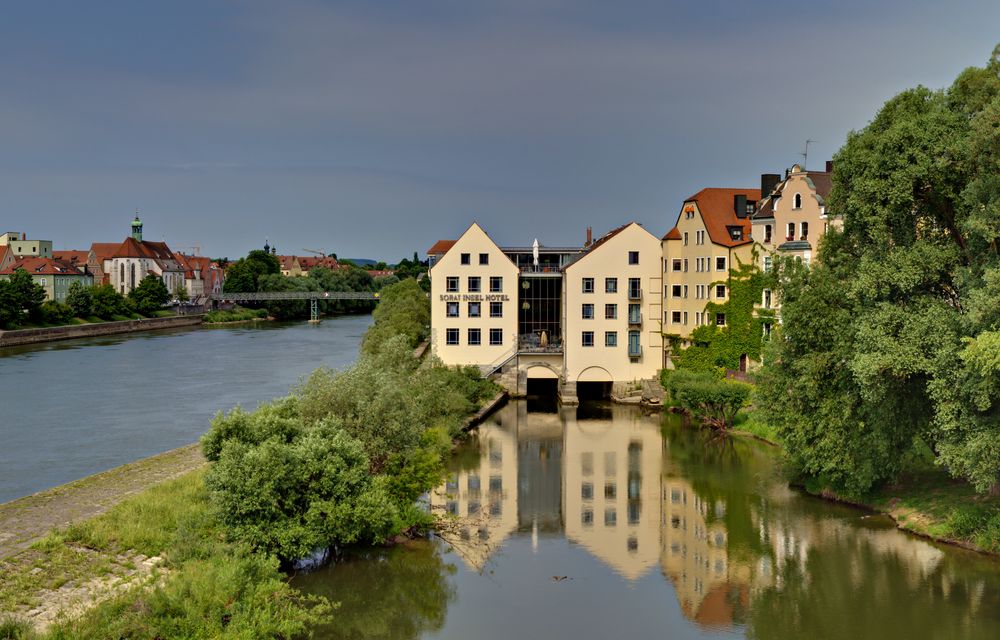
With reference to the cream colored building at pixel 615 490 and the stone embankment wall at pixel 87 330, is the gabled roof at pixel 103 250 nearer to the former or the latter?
the stone embankment wall at pixel 87 330

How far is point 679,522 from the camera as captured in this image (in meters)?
24.9

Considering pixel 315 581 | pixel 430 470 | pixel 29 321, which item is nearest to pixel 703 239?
pixel 430 470

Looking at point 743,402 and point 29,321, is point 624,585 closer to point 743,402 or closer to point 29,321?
point 743,402

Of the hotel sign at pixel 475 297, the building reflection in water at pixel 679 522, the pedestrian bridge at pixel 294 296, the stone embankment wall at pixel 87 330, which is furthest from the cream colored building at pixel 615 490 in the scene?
the pedestrian bridge at pixel 294 296

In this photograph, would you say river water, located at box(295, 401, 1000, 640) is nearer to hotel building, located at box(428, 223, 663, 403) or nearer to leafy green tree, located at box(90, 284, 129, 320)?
hotel building, located at box(428, 223, 663, 403)

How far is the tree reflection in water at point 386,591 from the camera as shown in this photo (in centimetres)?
1772

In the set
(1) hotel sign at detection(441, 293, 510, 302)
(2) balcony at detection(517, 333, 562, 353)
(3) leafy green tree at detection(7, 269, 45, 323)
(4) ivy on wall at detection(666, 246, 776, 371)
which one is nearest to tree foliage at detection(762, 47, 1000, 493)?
(4) ivy on wall at detection(666, 246, 776, 371)

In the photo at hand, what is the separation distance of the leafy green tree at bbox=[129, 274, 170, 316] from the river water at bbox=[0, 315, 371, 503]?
18.1m

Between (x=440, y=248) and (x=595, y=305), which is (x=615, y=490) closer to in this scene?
(x=595, y=305)

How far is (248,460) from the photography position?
19.3 m

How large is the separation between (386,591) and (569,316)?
2840cm

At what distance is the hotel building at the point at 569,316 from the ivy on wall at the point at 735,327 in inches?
151

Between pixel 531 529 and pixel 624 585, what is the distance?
16.0 feet

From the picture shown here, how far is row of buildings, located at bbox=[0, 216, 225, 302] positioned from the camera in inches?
4348
